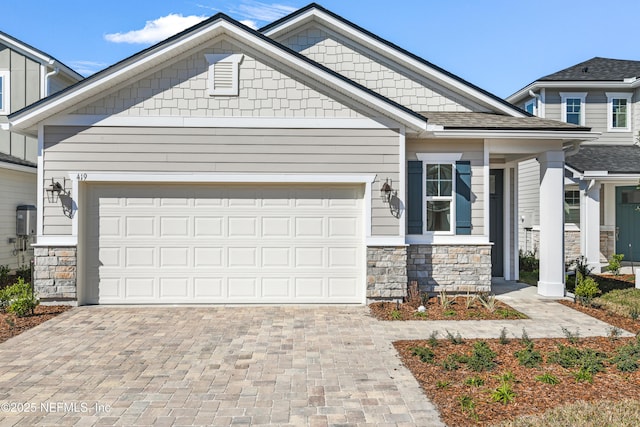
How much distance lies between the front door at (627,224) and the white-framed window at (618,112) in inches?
103

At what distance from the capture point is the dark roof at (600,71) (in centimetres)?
1622

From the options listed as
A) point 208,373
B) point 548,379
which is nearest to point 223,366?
point 208,373

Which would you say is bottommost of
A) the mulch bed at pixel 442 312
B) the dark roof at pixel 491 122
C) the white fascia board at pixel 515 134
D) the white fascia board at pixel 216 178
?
the mulch bed at pixel 442 312

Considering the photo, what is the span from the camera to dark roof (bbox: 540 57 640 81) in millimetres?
16219

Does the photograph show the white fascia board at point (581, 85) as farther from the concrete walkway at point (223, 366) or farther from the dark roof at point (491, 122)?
the concrete walkway at point (223, 366)

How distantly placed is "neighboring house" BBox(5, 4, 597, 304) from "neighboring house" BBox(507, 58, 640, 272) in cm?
537

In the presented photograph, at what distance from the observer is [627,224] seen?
49.4ft

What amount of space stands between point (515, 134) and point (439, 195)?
1915mm

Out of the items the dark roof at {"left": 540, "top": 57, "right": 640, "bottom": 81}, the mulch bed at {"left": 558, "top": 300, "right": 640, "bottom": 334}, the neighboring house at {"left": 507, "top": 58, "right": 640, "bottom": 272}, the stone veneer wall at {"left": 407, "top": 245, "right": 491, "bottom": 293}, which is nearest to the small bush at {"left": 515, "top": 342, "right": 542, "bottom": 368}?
the mulch bed at {"left": 558, "top": 300, "right": 640, "bottom": 334}

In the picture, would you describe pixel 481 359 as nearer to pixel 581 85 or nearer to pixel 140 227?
pixel 140 227

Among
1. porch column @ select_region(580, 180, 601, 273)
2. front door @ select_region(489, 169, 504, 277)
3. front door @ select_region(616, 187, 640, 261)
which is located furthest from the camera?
front door @ select_region(616, 187, 640, 261)

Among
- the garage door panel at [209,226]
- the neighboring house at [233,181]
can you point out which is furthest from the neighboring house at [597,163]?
the garage door panel at [209,226]

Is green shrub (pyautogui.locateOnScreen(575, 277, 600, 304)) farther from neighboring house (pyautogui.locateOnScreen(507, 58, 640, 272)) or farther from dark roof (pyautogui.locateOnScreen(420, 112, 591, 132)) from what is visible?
neighboring house (pyautogui.locateOnScreen(507, 58, 640, 272))

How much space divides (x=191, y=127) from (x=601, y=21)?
10360mm
